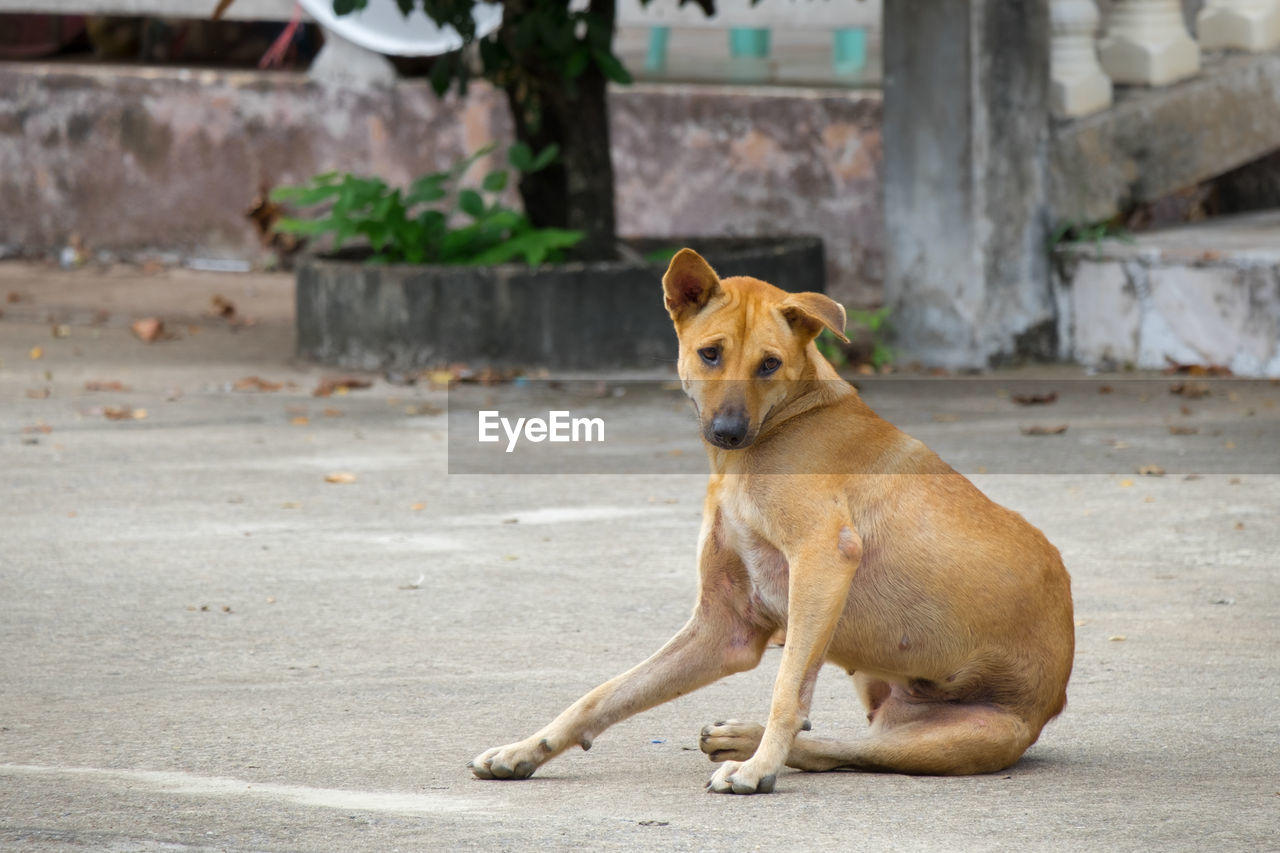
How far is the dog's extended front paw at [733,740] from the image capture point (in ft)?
12.2

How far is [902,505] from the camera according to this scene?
373cm

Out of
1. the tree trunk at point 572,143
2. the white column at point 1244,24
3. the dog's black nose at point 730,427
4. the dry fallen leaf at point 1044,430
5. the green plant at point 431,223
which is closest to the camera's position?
the dog's black nose at point 730,427

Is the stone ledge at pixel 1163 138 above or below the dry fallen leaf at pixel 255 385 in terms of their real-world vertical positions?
above

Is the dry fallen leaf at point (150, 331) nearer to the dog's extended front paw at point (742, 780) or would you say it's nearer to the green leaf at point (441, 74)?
the green leaf at point (441, 74)

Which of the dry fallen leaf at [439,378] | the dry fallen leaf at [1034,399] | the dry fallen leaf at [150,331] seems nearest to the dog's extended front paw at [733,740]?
the dry fallen leaf at [1034,399]

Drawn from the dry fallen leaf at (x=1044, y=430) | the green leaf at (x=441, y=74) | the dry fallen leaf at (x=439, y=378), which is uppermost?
the green leaf at (x=441, y=74)

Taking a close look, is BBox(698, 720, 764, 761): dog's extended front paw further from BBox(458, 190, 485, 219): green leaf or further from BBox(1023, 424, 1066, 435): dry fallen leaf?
BBox(458, 190, 485, 219): green leaf

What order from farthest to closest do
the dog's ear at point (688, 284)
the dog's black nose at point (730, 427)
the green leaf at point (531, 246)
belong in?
the green leaf at point (531, 246)
the dog's ear at point (688, 284)
the dog's black nose at point (730, 427)

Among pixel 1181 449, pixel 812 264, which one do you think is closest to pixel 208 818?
pixel 1181 449

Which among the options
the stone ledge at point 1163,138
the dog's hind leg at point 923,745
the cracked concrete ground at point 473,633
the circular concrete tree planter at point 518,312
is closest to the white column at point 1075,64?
the stone ledge at point 1163,138

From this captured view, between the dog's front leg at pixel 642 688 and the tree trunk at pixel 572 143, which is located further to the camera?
the tree trunk at pixel 572 143

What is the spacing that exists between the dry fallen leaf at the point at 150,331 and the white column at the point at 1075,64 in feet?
18.3

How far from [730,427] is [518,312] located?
620cm

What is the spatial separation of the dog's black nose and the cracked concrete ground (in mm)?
705
